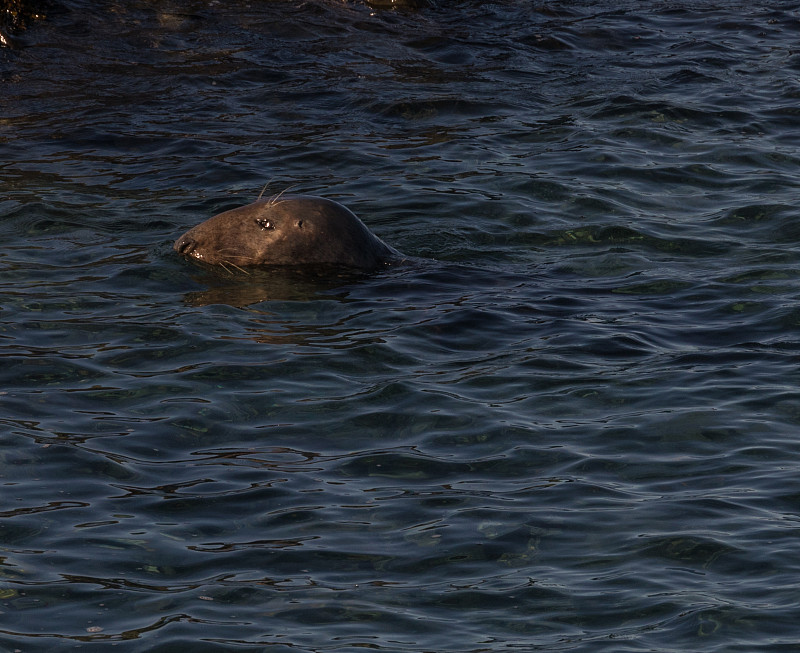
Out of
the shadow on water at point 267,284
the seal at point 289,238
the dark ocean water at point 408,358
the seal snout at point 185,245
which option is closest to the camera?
the dark ocean water at point 408,358

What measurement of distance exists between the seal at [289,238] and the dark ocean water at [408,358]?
0.25m

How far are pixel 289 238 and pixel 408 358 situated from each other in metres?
1.97

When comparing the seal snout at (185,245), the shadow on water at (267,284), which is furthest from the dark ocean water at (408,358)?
the seal snout at (185,245)

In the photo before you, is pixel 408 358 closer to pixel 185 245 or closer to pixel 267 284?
pixel 267 284

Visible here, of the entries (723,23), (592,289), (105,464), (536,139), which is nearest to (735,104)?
(536,139)

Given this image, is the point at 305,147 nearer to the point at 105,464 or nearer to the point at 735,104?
the point at 735,104

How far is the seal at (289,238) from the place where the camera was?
981 centimetres

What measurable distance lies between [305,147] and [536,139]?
7.81 feet

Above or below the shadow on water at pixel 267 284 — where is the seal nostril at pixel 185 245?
above

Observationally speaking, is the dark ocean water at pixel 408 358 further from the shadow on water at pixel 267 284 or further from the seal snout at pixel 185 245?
the seal snout at pixel 185 245

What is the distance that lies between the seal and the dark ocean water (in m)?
0.25

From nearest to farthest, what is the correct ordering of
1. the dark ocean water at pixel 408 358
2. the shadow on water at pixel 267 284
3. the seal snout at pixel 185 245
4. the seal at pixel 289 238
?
the dark ocean water at pixel 408 358
the shadow on water at pixel 267 284
the seal at pixel 289 238
the seal snout at pixel 185 245

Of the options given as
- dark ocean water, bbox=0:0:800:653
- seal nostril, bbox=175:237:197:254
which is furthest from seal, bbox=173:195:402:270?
dark ocean water, bbox=0:0:800:653

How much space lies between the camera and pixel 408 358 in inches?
327
